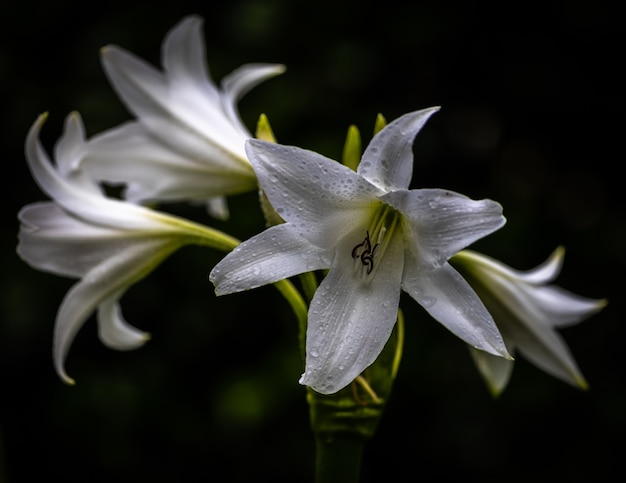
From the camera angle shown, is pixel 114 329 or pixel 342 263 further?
pixel 114 329

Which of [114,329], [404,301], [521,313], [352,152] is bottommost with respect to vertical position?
[404,301]

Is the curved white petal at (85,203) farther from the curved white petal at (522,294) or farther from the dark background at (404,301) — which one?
the dark background at (404,301)

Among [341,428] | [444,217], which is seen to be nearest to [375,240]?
[444,217]

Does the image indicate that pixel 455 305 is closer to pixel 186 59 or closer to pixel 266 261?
pixel 266 261

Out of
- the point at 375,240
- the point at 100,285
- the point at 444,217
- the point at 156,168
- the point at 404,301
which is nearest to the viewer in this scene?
the point at 444,217

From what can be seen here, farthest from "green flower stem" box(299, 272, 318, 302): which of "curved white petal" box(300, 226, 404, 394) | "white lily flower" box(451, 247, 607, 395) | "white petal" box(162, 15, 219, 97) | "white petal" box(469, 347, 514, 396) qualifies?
"white petal" box(162, 15, 219, 97)

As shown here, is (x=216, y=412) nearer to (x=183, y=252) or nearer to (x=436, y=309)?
(x=183, y=252)
